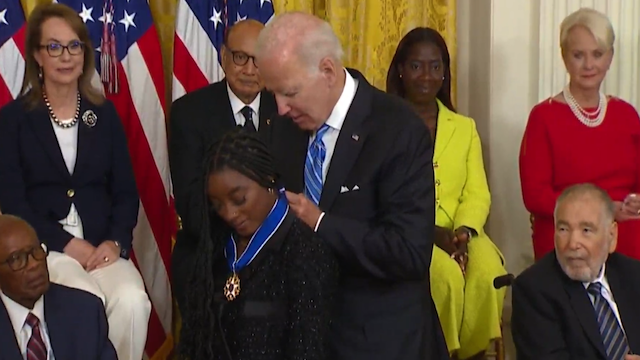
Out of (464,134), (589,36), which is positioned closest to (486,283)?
(464,134)

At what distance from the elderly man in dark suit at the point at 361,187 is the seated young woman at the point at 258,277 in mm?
71

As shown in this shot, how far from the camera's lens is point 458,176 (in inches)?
173

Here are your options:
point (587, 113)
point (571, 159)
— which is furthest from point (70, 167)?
point (587, 113)

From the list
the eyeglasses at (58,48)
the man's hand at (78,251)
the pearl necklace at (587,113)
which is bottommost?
the man's hand at (78,251)

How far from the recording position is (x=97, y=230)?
13.1 feet

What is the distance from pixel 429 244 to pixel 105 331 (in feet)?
4.16

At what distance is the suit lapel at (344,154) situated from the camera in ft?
8.92

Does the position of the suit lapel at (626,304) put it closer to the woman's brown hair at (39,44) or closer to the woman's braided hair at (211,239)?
the woman's braided hair at (211,239)

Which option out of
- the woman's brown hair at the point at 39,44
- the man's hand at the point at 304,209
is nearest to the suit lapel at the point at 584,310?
the man's hand at the point at 304,209

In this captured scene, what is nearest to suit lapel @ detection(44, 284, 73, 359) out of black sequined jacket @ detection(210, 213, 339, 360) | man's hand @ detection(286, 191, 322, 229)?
black sequined jacket @ detection(210, 213, 339, 360)

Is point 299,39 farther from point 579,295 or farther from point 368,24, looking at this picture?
point 368,24

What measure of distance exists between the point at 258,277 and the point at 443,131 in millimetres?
1991

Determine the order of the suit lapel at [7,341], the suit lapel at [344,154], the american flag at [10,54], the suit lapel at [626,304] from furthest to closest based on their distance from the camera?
the american flag at [10,54] → the suit lapel at [626,304] → the suit lapel at [7,341] → the suit lapel at [344,154]

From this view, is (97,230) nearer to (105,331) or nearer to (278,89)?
(105,331)
